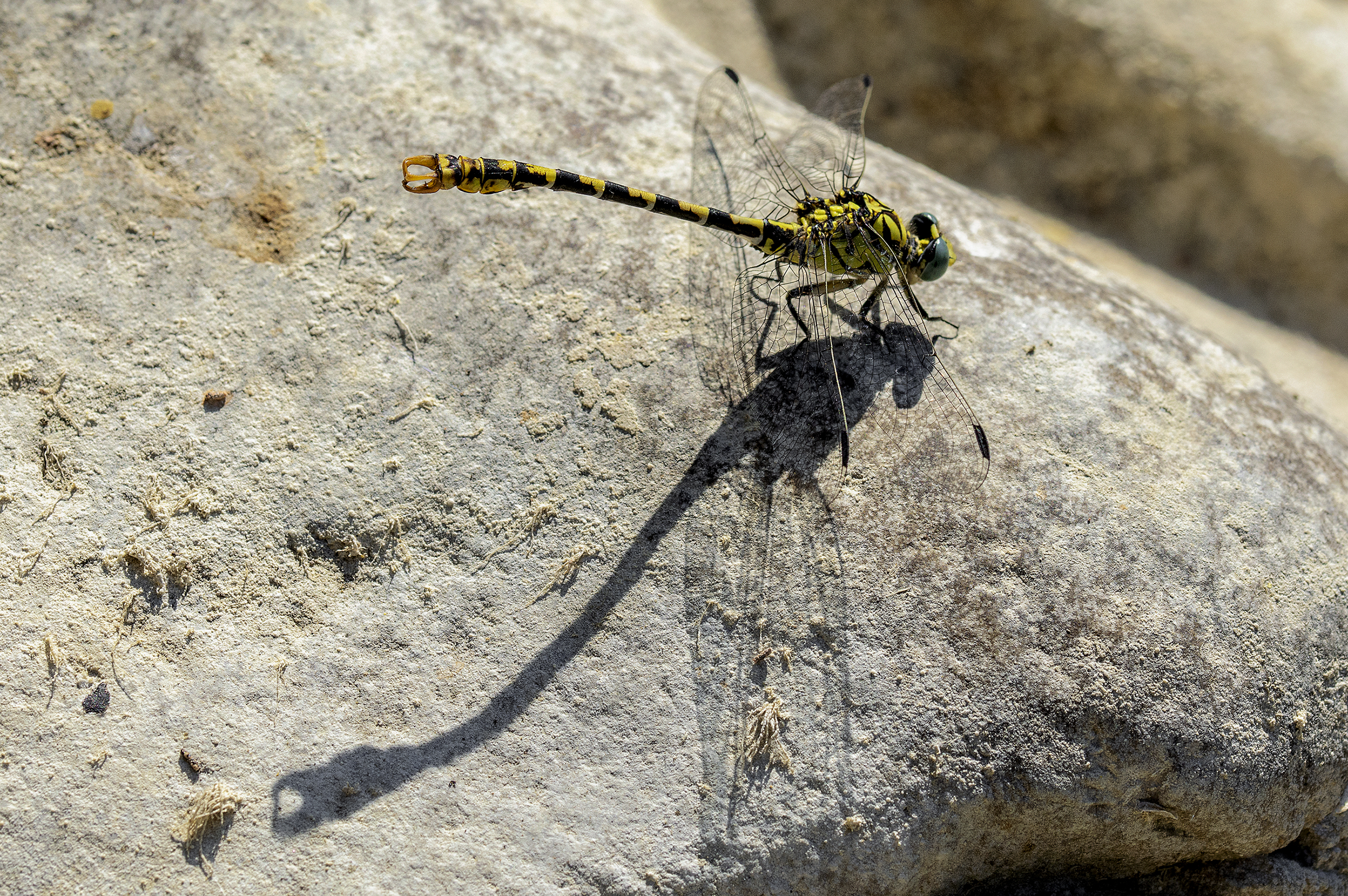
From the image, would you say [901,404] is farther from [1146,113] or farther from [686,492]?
[1146,113]

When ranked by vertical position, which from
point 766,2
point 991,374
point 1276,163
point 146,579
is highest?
point 766,2

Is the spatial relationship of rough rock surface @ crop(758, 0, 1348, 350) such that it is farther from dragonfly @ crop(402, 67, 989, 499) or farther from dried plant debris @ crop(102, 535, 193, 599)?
dried plant debris @ crop(102, 535, 193, 599)

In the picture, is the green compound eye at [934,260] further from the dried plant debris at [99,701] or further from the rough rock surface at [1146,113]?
the rough rock surface at [1146,113]

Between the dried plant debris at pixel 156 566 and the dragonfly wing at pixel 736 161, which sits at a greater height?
the dragonfly wing at pixel 736 161

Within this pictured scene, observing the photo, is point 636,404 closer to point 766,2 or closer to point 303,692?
point 303,692

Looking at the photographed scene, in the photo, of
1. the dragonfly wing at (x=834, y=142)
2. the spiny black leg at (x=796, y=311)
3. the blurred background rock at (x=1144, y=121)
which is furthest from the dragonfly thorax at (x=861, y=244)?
the blurred background rock at (x=1144, y=121)

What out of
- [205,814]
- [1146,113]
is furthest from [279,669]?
[1146,113]

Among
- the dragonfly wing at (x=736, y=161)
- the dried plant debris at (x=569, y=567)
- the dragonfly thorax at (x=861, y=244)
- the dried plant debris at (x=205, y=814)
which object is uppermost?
the dragonfly wing at (x=736, y=161)

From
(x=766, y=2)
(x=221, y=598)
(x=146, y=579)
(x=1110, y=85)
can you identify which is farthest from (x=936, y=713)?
(x=766, y=2)
